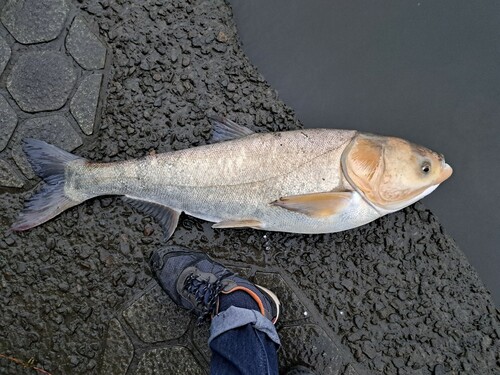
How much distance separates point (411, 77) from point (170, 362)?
320 cm

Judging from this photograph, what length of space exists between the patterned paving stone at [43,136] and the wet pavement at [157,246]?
1 centimetres

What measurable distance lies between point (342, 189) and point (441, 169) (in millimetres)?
776

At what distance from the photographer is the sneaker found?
11.2ft

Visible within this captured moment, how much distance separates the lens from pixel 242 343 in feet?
Answer: 10.3

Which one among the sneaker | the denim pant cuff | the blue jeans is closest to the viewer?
the blue jeans

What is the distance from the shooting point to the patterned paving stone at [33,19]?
3.82 metres

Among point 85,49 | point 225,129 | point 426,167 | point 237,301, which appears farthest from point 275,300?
point 85,49

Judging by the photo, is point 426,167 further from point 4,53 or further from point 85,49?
point 4,53

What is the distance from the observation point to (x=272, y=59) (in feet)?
12.8

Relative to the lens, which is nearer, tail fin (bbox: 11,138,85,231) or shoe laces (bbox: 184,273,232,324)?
shoe laces (bbox: 184,273,232,324)

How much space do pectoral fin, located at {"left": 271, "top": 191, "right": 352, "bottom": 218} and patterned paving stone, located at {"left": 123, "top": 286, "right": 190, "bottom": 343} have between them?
1.29m

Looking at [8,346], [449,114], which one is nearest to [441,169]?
[449,114]

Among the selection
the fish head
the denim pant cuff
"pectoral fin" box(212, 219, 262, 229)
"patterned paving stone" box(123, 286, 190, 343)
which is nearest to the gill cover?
the fish head

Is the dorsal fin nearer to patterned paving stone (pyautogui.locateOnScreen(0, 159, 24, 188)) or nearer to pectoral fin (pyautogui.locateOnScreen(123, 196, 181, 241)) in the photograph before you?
pectoral fin (pyautogui.locateOnScreen(123, 196, 181, 241))
